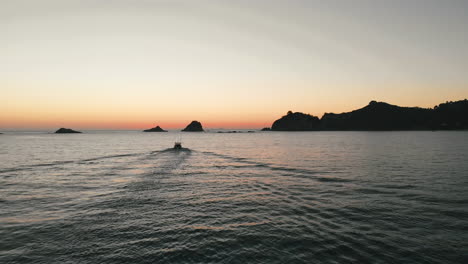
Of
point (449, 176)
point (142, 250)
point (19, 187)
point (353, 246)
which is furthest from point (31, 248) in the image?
point (449, 176)

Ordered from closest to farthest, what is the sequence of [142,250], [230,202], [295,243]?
[142,250]
[295,243]
[230,202]

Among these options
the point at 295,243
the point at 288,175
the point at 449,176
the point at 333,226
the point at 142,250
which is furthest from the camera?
the point at 288,175

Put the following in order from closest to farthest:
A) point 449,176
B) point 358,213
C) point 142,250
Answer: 1. point 142,250
2. point 358,213
3. point 449,176

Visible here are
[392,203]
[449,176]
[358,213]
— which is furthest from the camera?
[449,176]

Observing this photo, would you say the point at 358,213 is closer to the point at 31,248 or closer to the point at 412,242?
the point at 412,242

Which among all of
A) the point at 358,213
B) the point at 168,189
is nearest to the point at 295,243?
the point at 358,213

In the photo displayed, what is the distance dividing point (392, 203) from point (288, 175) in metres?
15.0

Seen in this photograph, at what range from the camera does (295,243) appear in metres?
12.5

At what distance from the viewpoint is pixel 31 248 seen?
39.7ft

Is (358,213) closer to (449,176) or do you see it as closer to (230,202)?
(230,202)

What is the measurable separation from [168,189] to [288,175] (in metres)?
16.9

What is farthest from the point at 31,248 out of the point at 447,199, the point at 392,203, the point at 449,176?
the point at 449,176

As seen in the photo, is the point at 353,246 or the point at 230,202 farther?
the point at 230,202

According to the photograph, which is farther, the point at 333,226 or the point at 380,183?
the point at 380,183
